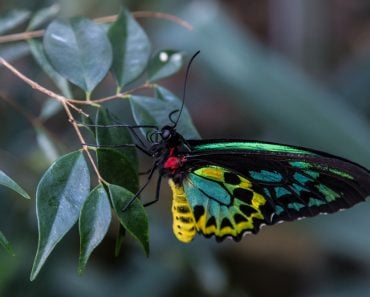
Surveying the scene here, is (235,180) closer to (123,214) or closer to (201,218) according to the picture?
(201,218)

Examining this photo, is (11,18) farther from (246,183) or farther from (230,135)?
(230,135)

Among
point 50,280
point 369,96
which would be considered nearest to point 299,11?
point 369,96

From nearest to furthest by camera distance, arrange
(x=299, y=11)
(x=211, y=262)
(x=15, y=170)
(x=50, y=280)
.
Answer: (x=15, y=170)
(x=50, y=280)
(x=211, y=262)
(x=299, y=11)

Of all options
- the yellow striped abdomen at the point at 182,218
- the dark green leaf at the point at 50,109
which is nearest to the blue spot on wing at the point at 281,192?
the yellow striped abdomen at the point at 182,218

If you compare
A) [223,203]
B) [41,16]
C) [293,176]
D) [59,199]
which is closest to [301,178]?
[293,176]

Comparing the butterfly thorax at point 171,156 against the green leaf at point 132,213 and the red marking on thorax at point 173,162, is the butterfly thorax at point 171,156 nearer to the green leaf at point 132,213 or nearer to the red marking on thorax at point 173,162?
the red marking on thorax at point 173,162

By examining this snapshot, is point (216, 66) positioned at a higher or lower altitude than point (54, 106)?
higher
